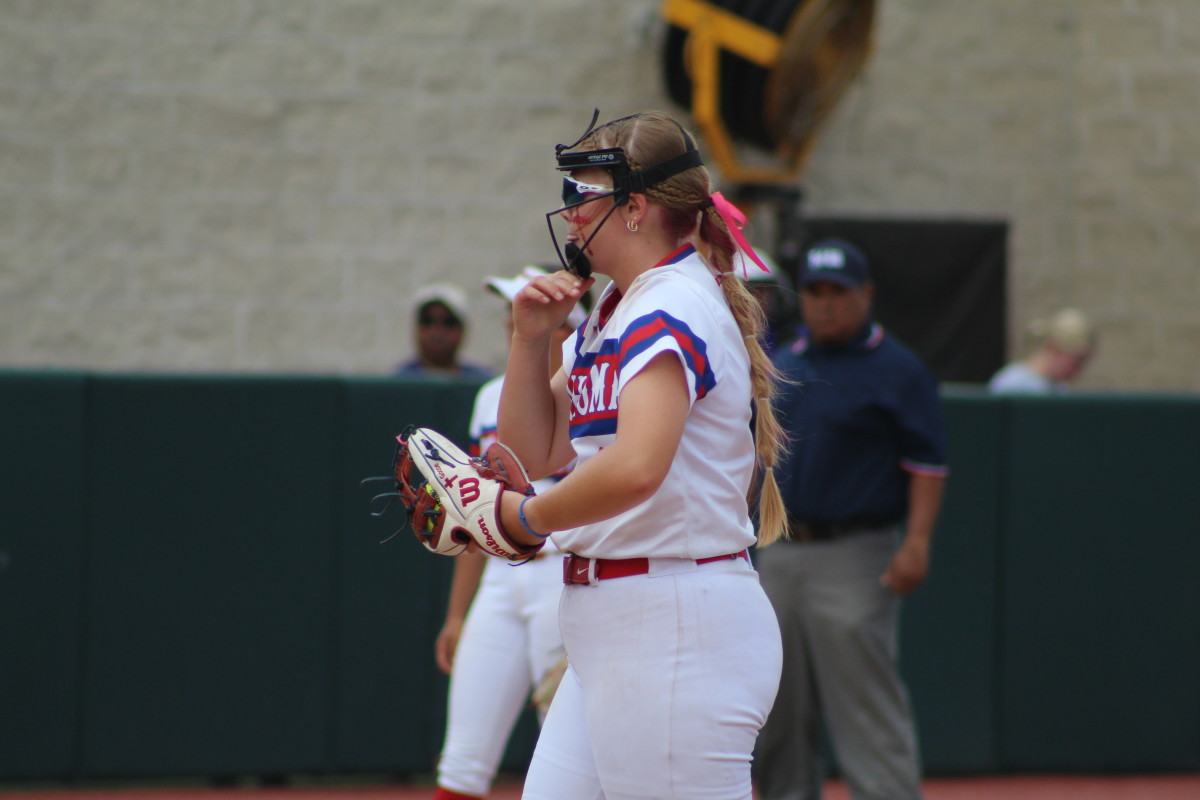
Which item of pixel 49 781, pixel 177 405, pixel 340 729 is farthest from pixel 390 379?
pixel 49 781

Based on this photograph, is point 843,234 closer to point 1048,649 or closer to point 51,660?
point 1048,649

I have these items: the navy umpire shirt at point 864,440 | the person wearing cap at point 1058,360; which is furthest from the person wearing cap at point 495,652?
the person wearing cap at point 1058,360

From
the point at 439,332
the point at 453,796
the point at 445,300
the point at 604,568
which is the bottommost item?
the point at 453,796

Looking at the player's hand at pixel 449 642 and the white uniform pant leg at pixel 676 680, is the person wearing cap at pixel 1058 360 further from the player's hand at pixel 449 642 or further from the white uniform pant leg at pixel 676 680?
the white uniform pant leg at pixel 676 680

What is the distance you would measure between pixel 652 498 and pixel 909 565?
2712 millimetres

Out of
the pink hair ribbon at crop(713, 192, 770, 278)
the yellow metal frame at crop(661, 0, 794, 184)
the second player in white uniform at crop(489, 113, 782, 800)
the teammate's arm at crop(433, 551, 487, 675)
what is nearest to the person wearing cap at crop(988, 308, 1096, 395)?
the yellow metal frame at crop(661, 0, 794, 184)

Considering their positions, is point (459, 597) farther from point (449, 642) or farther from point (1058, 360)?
point (1058, 360)

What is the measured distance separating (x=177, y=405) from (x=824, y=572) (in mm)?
2954

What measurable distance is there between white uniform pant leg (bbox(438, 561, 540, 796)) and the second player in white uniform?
5.27ft

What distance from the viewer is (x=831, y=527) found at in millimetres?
5137

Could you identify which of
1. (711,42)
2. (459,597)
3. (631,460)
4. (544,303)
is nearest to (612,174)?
(544,303)

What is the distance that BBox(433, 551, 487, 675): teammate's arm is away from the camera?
15.0ft

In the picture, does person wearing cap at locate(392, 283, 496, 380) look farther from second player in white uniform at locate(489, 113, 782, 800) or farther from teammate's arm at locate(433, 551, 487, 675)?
second player in white uniform at locate(489, 113, 782, 800)

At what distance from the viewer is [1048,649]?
669 centimetres
